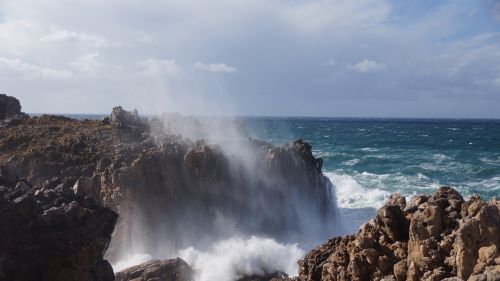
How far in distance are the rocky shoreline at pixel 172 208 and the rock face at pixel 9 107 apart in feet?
0.25

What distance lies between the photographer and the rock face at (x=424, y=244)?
29.9ft

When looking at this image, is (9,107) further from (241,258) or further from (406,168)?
(406,168)

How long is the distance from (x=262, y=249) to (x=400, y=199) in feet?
44.0

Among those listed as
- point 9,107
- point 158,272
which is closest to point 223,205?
point 158,272

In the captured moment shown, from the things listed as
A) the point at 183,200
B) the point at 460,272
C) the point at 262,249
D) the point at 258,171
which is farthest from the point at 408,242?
the point at 258,171

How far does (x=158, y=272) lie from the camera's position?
2005 centimetres

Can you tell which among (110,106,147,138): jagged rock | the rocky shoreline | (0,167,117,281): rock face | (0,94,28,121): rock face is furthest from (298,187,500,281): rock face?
(0,94,28,121): rock face

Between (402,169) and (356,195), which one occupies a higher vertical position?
(402,169)

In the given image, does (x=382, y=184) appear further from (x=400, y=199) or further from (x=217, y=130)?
(x=400, y=199)

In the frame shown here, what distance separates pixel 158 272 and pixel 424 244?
12743 millimetres

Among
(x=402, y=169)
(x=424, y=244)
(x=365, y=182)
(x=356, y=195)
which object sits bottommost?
(x=356, y=195)

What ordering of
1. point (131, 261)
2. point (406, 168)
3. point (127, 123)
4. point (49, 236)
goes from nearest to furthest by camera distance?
point (49, 236) → point (131, 261) → point (127, 123) → point (406, 168)

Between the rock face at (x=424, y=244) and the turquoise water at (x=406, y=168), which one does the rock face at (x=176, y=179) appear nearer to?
the turquoise water at (x=406, y=168)

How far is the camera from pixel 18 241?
1523 cm
